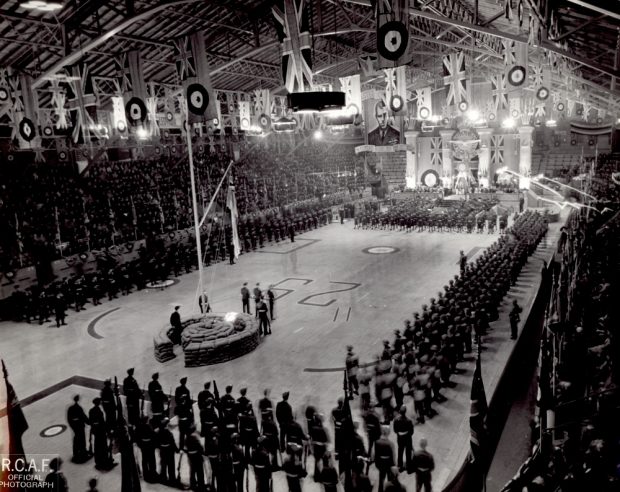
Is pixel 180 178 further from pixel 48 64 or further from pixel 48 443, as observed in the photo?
pixel 48 443

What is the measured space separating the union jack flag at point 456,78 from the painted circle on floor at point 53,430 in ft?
57.3

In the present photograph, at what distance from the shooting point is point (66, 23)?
16625mm

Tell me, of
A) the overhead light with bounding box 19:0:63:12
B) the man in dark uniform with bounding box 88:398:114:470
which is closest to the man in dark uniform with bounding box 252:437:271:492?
the man in dark uniform with bounding box 88:398:114:470

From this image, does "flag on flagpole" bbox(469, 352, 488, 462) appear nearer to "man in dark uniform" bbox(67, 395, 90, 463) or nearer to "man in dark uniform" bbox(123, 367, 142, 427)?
"man in dark uniform" bbox(123, 367, 142, 427)

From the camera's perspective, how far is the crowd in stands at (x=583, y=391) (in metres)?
5.43

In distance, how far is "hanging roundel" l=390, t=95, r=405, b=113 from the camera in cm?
1723

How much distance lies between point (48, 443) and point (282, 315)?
7.77 m

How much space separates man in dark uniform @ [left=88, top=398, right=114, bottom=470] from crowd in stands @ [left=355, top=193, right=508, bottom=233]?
22.8m

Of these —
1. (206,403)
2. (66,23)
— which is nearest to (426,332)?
(206,403)

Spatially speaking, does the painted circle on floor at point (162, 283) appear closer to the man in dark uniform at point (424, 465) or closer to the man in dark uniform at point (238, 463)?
the man in dark uniform at point (238, 463)

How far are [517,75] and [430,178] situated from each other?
25.3 metres

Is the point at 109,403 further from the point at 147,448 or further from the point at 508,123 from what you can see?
the point at 508,123

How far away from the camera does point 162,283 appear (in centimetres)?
2066

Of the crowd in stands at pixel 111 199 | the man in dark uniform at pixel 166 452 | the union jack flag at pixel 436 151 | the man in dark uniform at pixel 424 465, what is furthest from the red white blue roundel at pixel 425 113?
the union jack flag at pixel 436 151
